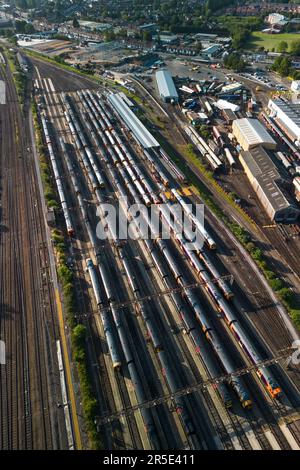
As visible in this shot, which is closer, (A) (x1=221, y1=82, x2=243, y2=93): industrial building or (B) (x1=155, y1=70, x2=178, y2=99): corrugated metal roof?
(B) (x1=155, y1=70, x2=178, y2=99): corrugated metal roof

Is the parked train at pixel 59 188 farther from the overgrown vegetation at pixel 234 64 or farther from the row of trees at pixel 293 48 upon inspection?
the row of trees at pixel 293 48

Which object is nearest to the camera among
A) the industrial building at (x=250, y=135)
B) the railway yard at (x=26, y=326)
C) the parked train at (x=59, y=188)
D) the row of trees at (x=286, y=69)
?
the railway yard at (x=26, y=326)

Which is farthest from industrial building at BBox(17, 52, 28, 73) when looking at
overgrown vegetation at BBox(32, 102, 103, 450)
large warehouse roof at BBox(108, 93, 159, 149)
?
overgrown vegetation at BBox(32, 102, 103, 450)

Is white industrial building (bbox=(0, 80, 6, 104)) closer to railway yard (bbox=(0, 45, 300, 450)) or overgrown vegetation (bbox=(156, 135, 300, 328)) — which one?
railway yard (bbox=(0, 45, 300, 450))

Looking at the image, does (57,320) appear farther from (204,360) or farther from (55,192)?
(55,192)

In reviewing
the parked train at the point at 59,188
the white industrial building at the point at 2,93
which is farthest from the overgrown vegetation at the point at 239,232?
A: the white industrial building at the point at 2,93
